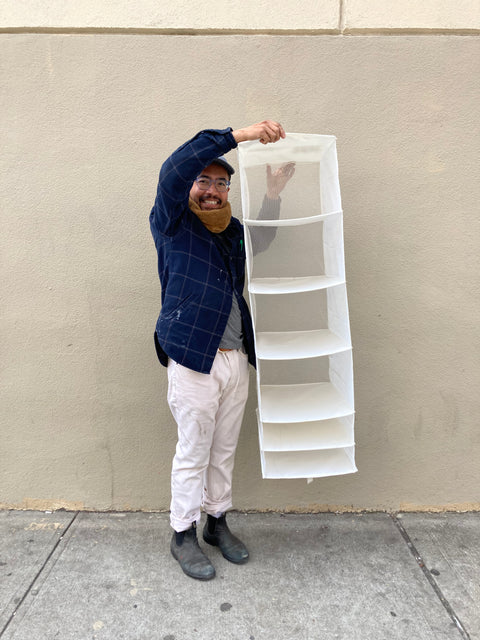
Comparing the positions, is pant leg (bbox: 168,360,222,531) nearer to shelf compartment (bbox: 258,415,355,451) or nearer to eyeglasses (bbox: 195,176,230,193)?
shelf compartment (bbox: 258,415,355,451)

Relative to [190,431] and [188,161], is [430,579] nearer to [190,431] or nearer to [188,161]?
[190,431]

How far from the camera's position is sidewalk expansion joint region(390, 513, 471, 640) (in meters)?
2.02

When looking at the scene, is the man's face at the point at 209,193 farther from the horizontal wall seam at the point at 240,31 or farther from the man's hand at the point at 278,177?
the horizontal wall seam at the point at 240,31

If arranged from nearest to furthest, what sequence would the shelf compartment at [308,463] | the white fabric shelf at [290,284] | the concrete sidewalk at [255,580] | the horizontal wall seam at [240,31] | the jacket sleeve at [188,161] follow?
the jacket sleeve at [188,161]
the concrete sidewalk at [255,580]
the white fabric shelf at [290,284]
the shelf compartment at [308,463]
the horizontal wall seam at [240,31]

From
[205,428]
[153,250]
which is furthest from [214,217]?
[205,428]

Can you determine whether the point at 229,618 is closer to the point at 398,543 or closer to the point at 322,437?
the point at 322,437

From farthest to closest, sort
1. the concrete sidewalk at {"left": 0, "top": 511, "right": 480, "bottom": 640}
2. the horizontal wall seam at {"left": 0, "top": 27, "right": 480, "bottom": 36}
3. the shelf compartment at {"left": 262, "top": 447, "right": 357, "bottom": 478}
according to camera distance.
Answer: the horizontal wall seam at {"left": 0, "top": 27, "right": 480, "bottom": 36} → the shelf compartment at {"left": 262, "top": 447, "right": 357, "bottom": 478} → the concrete sidewalk at {"left": 0, "top": 511, "right": 480, "bottom": 640}

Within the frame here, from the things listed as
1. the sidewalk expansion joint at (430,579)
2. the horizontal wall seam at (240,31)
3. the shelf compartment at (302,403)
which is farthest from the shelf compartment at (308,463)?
the horizontal wall seam at (240,31)

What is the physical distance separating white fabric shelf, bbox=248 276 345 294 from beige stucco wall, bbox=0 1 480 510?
0.44m

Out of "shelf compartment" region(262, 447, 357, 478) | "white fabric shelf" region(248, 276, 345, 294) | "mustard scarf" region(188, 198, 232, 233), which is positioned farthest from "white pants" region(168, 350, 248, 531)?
"mustard scarf" region(188, 198, 232, 233)

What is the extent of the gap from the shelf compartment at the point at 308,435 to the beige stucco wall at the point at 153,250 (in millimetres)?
416

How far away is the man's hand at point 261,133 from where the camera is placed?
196 cm

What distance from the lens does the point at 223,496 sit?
2.46 m

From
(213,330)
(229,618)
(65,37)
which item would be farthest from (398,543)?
(65,37)
